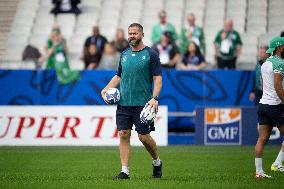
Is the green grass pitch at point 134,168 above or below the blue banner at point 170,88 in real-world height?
below

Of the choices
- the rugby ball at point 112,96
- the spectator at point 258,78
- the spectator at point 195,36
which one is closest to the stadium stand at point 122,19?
the spectator at point 195,36

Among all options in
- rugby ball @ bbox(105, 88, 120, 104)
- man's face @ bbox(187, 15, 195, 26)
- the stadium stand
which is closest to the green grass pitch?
rugby ball @ bbox(105, 88, 120, 104)

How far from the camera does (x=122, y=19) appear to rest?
30.8 meters

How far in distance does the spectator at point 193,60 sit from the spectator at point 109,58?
1871mm

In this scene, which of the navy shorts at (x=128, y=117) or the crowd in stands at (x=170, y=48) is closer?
the navy shorts at (x=128, y=117)

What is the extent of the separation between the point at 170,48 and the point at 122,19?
595 centimetres

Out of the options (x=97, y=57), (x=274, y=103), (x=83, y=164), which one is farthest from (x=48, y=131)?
(x=274, y=103)

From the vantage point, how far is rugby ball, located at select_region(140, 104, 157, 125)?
13.7m

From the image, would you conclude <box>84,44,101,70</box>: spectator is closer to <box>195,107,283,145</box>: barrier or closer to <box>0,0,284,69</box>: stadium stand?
<box>0,0,284,69</box>: stadium stand

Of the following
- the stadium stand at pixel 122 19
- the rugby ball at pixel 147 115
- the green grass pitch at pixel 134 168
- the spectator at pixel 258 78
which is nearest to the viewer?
the green grass pitch at pixel 134 168

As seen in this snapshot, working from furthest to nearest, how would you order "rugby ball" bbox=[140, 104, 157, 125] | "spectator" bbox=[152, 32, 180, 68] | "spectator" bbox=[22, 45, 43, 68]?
"spectator" bbox=[22, 45, 43, 68], "spectator" bbox=[152, 32, 180, 68], "rugby ball" bbox=[140, 104, 157, 125]

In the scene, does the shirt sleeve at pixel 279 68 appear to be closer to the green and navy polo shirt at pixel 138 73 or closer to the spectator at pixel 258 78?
the green and navy polo shirt at pixel 138 73

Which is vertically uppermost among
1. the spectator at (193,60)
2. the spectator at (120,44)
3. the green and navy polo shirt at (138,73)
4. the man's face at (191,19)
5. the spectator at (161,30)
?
the man's face at (191,19)

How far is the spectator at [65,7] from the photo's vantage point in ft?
101
